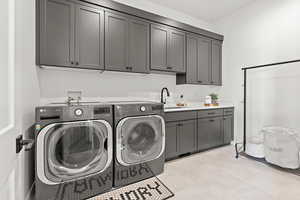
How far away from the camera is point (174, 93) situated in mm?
3336

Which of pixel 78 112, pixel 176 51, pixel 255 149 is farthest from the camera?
pixel 176 51

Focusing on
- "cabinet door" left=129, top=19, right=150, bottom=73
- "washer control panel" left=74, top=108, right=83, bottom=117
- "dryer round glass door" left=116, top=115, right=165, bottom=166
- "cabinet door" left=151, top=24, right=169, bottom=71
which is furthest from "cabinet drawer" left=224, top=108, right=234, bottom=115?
"washer control panel" left=74, top=108, right=83, bottom=117

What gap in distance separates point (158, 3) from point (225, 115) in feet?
8.80

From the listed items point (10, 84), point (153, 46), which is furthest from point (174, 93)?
point (10, 84)

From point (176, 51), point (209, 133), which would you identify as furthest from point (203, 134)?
point (176, 51)

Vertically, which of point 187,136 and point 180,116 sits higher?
point 180,116

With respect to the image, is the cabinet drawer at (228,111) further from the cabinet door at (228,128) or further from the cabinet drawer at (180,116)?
the cabinet drawer at (180,116)

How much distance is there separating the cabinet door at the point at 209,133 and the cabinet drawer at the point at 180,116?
221mm

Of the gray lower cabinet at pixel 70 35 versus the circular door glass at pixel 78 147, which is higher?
the gray lower cabinet at pixel 70 35

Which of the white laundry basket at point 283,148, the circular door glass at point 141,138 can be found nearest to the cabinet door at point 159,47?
the circular door glass at point 141,138

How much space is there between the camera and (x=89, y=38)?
2.14 meters

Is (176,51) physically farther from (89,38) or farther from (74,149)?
(74,149)

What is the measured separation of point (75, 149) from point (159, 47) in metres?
2.09

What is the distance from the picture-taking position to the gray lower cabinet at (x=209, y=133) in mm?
2820
